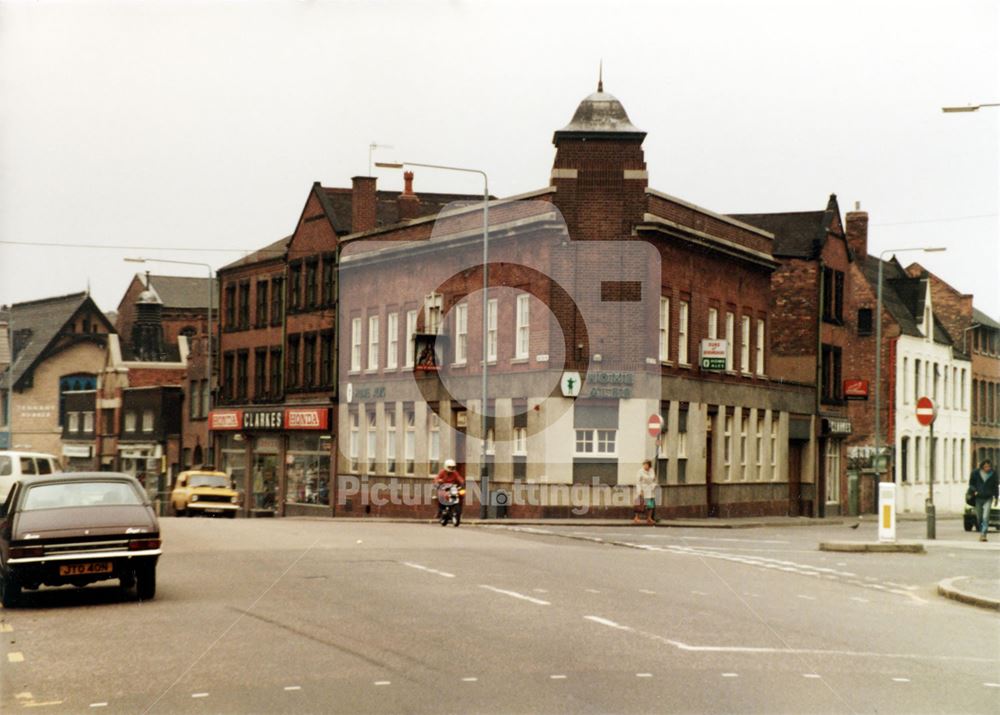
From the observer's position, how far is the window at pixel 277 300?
6750cm

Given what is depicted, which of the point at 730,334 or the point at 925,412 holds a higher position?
the point at 730,334

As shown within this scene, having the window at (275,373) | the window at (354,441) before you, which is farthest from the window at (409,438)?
the window at (275,373)

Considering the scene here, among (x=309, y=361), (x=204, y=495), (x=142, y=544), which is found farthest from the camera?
(x=309, y=361)

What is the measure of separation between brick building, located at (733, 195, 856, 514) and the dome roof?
13812 millimetres

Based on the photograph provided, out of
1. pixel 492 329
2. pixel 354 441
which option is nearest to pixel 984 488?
pixel 492 329

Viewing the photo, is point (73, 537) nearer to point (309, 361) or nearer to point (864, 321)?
point (309, 361)

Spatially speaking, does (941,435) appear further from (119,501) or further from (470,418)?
(119,501)

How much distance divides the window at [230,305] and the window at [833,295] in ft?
102

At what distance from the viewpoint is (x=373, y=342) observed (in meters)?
56.0

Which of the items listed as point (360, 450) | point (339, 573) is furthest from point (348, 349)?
point (339, 573)

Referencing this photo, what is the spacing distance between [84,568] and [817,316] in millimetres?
45011

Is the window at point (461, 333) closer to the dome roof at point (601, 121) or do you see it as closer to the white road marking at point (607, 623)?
the dome roof at point (601, 121)

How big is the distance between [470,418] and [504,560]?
25.2 m

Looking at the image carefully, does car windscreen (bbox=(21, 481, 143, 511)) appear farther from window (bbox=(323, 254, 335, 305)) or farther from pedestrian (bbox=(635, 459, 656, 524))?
window (bbox=(323, 254, 335, 305))
